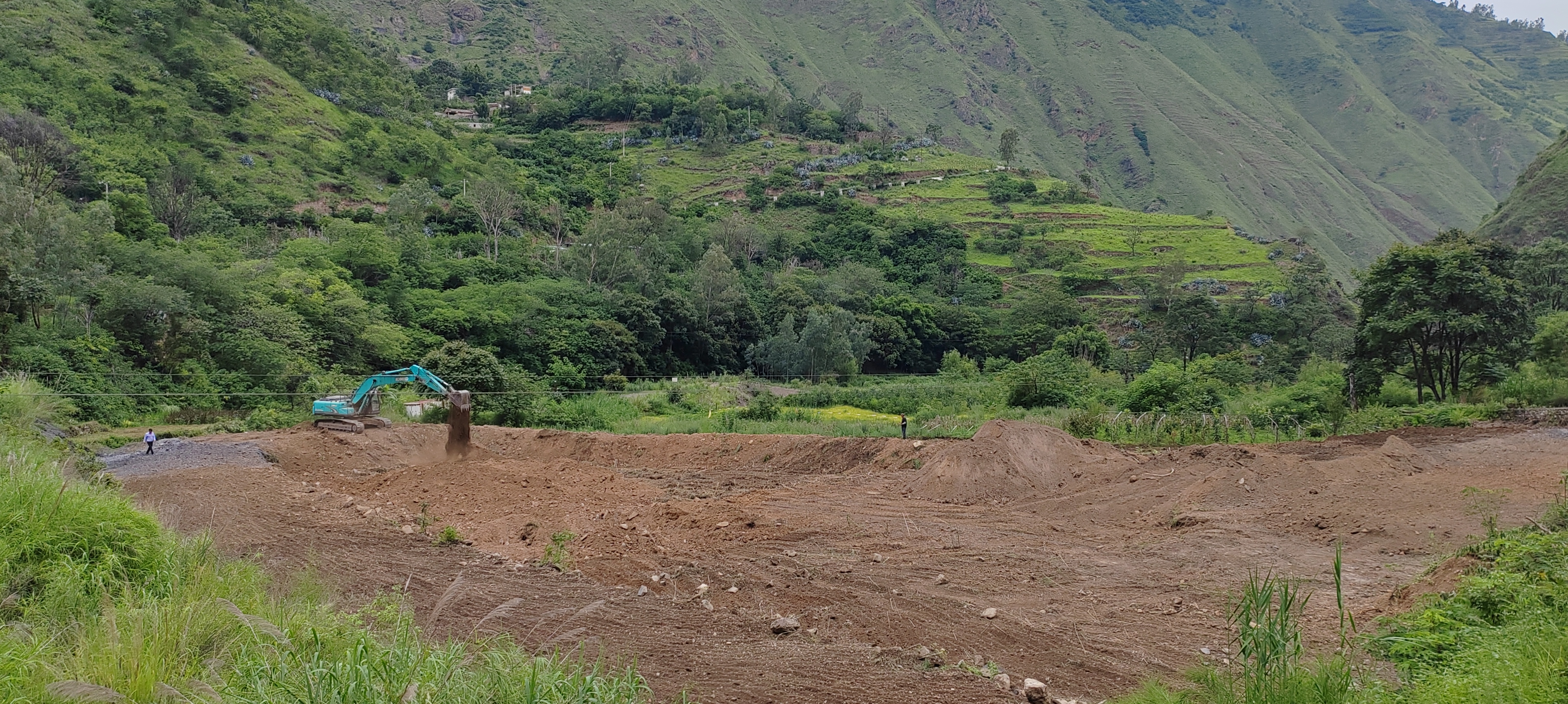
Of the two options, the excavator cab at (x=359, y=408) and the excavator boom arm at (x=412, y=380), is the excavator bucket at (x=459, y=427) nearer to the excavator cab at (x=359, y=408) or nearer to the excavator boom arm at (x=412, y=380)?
the excavator boom arm at (x=412, y=380)

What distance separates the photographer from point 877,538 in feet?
36.7

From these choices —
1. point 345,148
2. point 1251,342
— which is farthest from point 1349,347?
point 345,148

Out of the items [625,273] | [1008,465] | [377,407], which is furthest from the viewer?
[625,273]

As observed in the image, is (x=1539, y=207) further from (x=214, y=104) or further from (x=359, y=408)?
(x=214, y=104)

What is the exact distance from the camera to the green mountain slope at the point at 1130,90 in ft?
429

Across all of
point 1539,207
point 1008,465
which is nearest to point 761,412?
point 1008,465

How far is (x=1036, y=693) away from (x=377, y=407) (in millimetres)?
19009

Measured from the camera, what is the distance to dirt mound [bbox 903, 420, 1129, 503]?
14914mm

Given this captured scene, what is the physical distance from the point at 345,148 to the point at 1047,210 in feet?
205

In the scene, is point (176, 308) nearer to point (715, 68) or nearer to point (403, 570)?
point (403, 570)

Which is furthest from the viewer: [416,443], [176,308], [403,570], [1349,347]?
[1349,347]

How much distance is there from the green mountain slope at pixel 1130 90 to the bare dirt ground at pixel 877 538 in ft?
351

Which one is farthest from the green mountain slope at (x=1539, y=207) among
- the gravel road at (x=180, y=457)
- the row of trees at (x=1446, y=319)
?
the gravel road at (x=180, y=457)

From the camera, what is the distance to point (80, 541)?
6.12 metres
